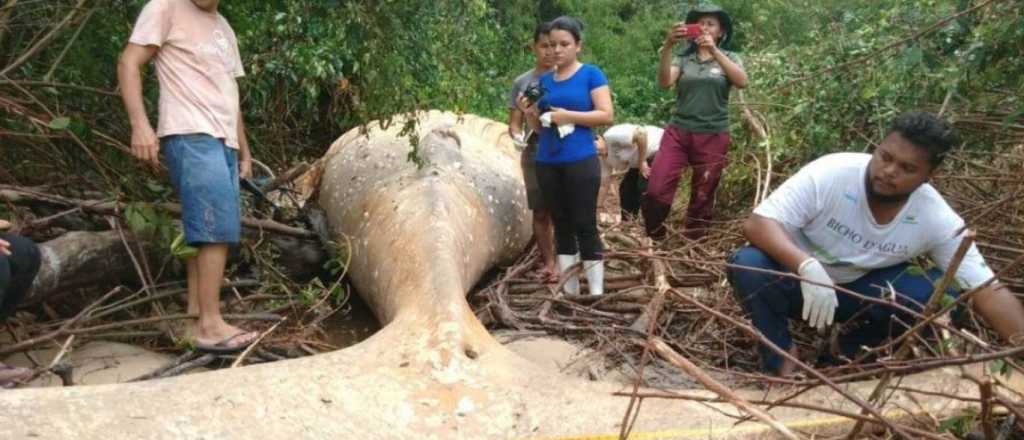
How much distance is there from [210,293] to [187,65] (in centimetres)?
76

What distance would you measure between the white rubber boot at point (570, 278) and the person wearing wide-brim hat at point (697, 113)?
79 centimetres

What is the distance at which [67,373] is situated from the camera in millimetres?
2668

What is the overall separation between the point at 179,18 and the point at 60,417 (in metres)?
1.50

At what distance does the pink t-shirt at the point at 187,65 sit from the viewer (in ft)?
10.1

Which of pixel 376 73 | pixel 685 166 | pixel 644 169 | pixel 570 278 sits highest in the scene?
pixel 376 73

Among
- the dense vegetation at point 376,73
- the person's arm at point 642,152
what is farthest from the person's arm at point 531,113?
the person's arm at point 642,152

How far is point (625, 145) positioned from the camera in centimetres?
546

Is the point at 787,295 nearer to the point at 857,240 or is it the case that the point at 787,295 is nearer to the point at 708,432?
the point at 857,240

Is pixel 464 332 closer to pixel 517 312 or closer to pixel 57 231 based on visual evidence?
pixel 517 312

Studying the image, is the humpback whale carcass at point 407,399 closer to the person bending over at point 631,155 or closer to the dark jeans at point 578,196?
the dark jeans at point 578,196

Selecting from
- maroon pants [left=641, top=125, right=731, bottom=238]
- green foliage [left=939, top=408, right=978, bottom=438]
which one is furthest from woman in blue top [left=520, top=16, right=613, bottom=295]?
green foliage [left=939, top=408, right=978, bottom=438]

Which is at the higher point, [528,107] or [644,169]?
[528,107]

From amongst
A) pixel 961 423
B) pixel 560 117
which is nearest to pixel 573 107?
pixel 560 117

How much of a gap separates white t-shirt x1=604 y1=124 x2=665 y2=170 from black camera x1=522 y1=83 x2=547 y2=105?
4.77 ft
